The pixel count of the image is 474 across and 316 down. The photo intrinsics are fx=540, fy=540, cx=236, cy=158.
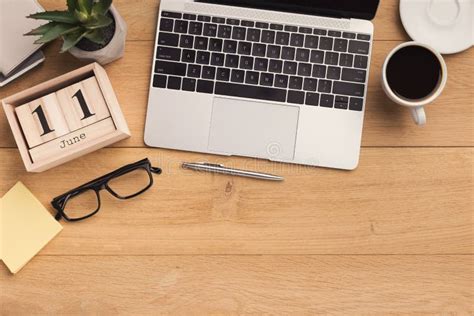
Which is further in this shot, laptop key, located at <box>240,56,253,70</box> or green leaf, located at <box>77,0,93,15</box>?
laptop key, located at <box>240,56,253,70</box>

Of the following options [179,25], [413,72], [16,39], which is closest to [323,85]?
[413,72]

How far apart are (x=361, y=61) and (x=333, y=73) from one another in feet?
0.15

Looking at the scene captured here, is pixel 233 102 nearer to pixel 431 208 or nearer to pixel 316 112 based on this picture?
pixel 316 112

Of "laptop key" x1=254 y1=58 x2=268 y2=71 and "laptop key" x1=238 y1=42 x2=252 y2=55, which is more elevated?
"laptop key" x1=238 y1=42 x2=252 y2=55

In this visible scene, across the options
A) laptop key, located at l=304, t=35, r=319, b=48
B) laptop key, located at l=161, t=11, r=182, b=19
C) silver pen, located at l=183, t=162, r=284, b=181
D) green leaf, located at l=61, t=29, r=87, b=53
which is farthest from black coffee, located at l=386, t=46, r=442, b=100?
green leaf, located at l=61, t=29, r=87, b=53

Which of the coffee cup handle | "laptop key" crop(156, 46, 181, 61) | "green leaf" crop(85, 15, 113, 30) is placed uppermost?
"green leaf" crop(85, 15, 113, 30)

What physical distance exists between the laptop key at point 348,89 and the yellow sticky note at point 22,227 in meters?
0.45

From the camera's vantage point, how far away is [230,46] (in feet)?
2.61

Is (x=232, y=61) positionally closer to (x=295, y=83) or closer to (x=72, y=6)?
(x=295, y=83)

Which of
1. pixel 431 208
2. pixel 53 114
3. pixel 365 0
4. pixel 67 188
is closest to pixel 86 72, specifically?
pixel 53 114

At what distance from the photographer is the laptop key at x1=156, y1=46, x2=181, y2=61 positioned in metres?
0.79

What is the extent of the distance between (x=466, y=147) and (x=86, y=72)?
57cm

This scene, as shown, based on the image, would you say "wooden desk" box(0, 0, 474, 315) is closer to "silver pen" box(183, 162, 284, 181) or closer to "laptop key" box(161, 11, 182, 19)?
"silver pen" box(183, 162, 284, 181)

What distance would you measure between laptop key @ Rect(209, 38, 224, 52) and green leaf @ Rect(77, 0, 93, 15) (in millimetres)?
183
